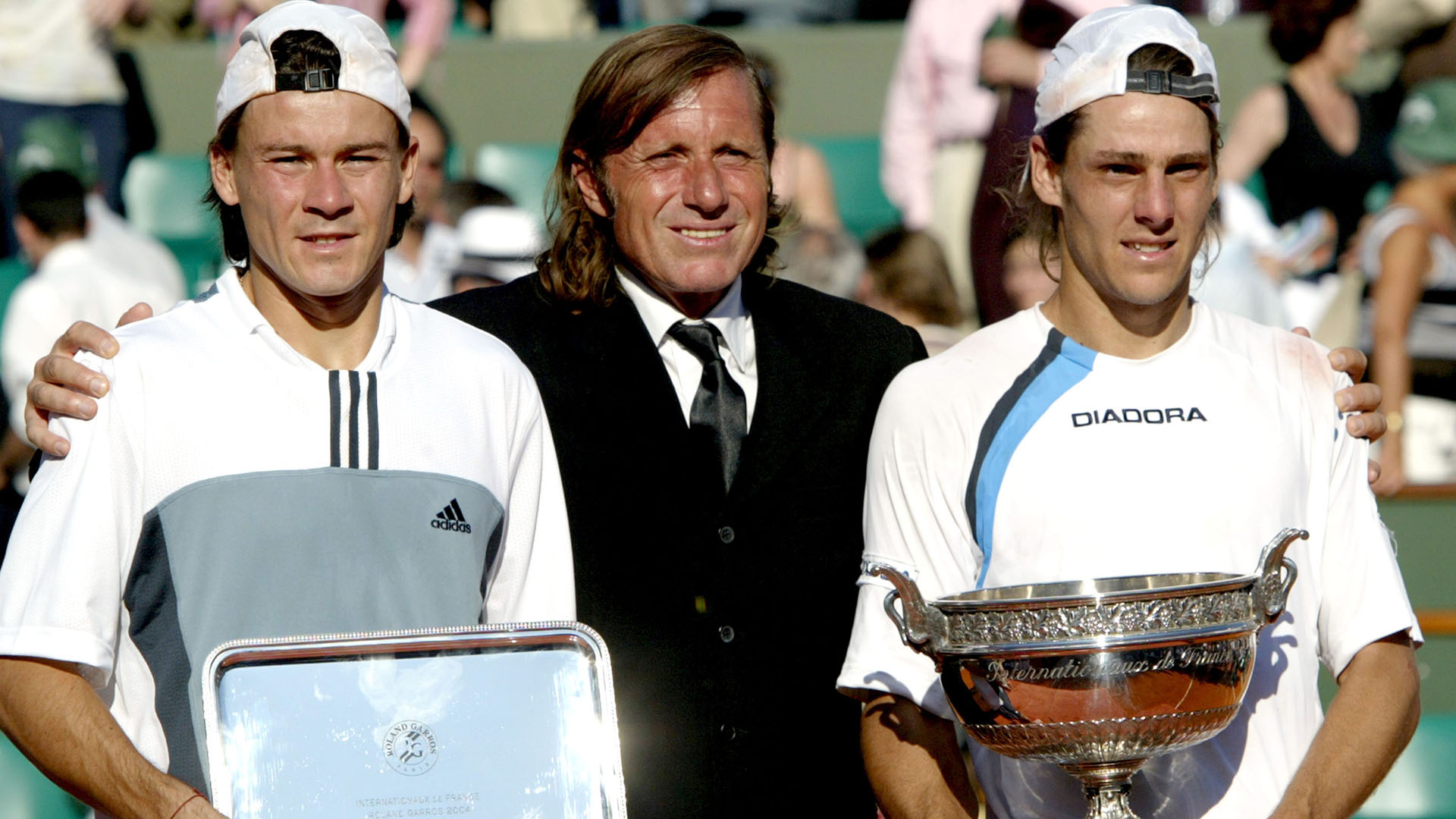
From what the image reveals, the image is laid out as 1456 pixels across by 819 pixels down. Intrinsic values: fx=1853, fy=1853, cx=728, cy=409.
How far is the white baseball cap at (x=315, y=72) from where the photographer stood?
2.54 metres

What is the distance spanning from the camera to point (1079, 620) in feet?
7.55

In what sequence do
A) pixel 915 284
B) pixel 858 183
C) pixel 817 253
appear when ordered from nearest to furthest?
pixel 915 284, pixel 817 253, pixel 858 183

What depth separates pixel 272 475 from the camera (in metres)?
2.46

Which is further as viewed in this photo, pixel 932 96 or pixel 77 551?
pixel 932 96

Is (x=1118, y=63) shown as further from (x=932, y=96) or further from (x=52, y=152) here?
(x=52, y=152)

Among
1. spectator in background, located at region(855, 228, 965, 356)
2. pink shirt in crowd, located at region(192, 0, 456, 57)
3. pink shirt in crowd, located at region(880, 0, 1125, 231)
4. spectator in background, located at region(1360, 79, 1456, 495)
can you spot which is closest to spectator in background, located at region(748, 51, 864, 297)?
spectator in background, located at region(855, 228, 965, 356)

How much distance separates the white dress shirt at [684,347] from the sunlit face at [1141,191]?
2.29 feet

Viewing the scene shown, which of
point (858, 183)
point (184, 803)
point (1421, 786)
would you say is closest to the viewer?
point (184, 803)

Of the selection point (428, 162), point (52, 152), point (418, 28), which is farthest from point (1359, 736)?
Result: point (418, 28)

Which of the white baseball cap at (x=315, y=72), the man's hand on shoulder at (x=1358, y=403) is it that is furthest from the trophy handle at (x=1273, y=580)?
the white baseball cap at (x=315, y=72)

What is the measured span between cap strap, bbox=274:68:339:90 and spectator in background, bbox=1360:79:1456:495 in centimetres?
415

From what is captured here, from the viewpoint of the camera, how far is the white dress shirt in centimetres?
312

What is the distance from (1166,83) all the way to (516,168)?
21.9ft

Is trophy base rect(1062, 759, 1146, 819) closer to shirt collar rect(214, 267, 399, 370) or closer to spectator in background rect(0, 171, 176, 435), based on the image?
shirt collar rect(214, 267, 399, 370)
